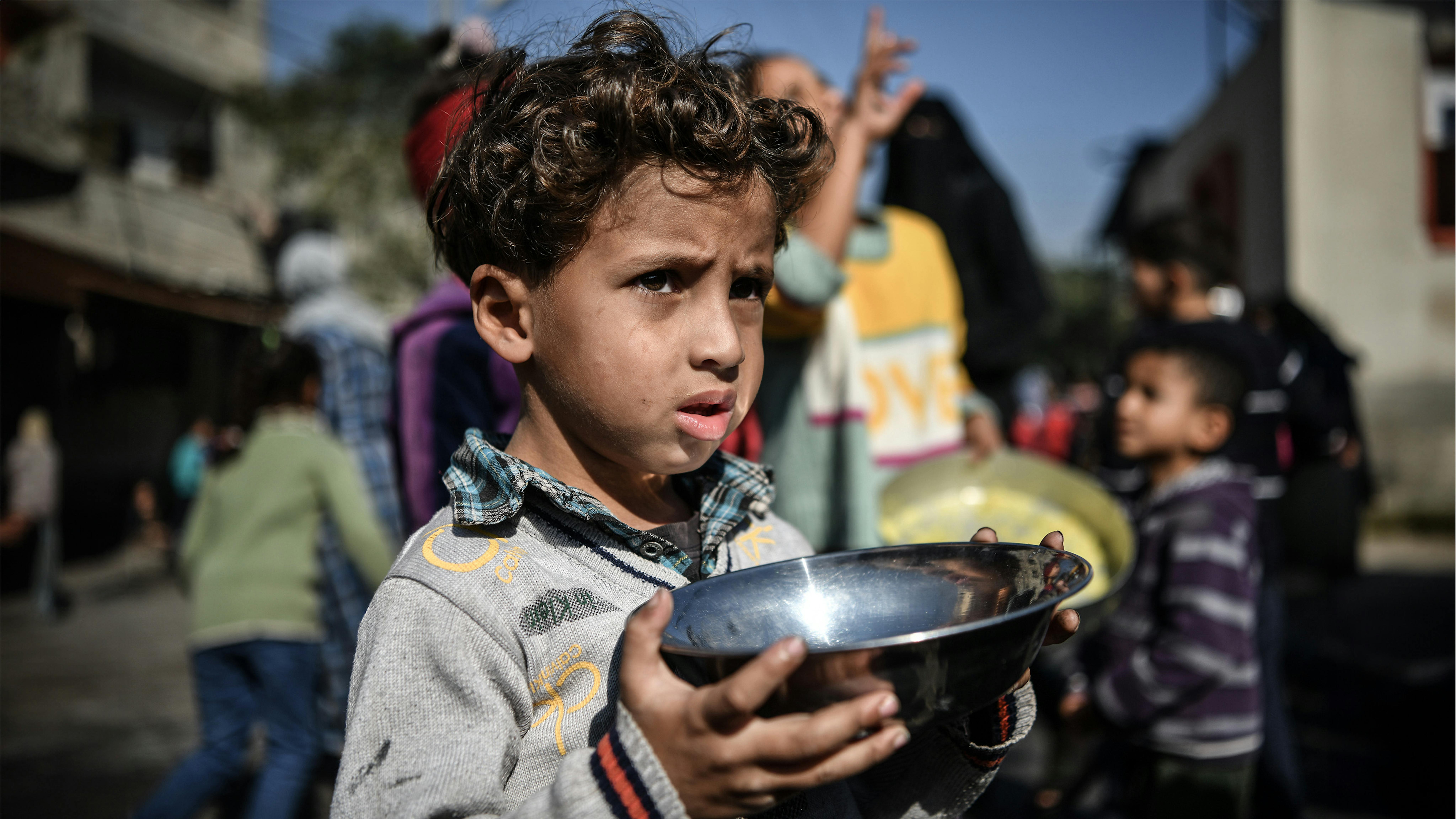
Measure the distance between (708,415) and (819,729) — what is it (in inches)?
16.7

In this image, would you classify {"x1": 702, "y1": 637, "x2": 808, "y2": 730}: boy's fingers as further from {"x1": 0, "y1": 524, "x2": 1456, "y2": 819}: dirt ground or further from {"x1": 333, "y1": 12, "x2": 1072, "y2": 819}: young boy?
{"x1": 0, "y1": 524, "x2": 1456, "y2": 819}: dirt ground

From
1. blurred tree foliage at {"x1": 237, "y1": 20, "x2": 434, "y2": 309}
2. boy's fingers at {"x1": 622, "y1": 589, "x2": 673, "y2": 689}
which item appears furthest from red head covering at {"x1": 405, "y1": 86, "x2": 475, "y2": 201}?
blurred tree foliage at {"x1": 237, "y1": 20, "x2": 434, "y2": 309}

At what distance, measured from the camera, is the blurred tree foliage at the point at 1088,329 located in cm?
2634

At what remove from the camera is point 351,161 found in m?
11.4

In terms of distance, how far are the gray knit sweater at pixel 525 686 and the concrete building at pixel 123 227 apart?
14.1 feet

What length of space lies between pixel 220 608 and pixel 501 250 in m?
2.48

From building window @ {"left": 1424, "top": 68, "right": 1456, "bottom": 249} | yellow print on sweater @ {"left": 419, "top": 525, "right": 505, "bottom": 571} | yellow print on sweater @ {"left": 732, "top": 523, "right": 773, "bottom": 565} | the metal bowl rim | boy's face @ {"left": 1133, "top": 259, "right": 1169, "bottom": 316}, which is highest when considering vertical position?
building window @ {"left": 1424, "top": 68, "right": 1456, "bottom": 249}

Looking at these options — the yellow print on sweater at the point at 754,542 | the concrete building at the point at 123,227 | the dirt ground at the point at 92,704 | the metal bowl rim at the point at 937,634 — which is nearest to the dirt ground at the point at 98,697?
the dirt ground at the point at 92,704

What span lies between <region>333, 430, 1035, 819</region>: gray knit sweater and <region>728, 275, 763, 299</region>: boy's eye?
29 cm

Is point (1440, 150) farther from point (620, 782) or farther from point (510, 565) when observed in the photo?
point (620, 782)

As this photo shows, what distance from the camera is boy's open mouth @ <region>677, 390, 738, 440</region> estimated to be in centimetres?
102

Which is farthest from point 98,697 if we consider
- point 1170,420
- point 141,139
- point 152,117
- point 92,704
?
point 152,117

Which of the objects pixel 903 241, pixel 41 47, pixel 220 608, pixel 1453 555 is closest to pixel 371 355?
pixel 220 608

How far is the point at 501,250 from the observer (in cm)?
109
